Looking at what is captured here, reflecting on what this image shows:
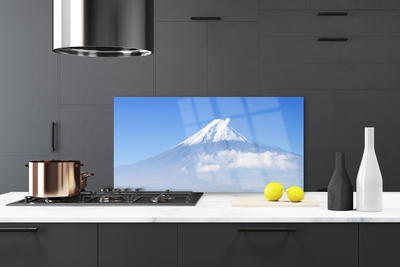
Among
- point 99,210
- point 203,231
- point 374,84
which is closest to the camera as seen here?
point 203,231

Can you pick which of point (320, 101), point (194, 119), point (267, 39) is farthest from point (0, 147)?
point (320, 101)

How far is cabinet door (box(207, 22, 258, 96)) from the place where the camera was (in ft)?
10.4

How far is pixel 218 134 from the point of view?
126 inches

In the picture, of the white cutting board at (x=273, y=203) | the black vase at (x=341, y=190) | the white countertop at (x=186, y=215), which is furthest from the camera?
the white cutting board at (x=273, y=203)

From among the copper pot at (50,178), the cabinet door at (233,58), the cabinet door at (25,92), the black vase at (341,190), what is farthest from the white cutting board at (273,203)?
the cabinet door at (25,92)

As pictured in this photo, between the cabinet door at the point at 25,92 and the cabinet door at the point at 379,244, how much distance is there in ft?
7.76

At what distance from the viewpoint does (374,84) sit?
3162mm

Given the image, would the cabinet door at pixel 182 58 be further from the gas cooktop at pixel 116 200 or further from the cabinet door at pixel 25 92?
the gas cooktop at pixel 116 200

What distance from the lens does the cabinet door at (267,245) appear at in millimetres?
1669

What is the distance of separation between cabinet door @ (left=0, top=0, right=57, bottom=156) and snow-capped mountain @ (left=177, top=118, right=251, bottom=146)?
3.55 ft

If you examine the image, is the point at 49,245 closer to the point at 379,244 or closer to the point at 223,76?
the point at 379,244

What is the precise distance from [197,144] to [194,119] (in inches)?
7.7

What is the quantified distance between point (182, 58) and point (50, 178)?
1.60 m

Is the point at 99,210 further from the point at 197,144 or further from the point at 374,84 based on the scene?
the point at 374,84
